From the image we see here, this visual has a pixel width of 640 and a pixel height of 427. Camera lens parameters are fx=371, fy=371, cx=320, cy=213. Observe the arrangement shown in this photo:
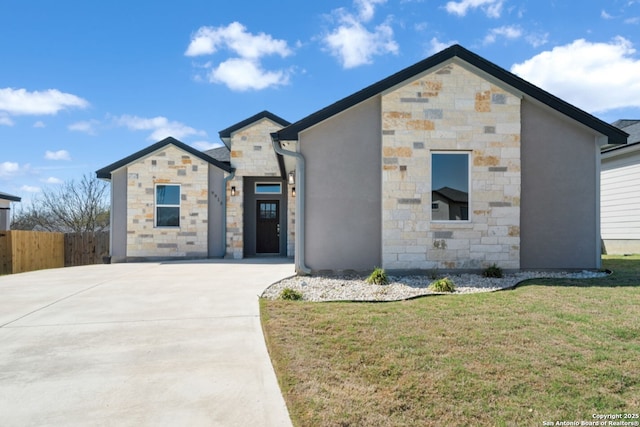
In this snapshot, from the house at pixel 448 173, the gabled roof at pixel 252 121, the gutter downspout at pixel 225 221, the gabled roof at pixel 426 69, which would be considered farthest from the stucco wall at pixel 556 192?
the gutter downspout at pixel 225 221

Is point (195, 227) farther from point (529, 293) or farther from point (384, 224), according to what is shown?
point (529, 293)

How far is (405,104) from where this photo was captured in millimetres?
7656

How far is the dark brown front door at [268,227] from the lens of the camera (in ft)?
45.1

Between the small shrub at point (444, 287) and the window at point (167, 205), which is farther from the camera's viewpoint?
the window at point (167, 205)

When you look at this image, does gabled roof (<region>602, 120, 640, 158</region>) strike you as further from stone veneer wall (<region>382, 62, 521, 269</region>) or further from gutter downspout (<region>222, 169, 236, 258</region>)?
gutter downspout (<region>222, 169, 236, 258</region>)

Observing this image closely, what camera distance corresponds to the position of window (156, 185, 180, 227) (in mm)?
12406

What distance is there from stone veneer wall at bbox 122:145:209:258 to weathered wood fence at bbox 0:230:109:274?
80.4 inches

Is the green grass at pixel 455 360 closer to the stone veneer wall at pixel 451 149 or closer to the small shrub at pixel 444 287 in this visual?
the small shrub at pixel 444 287

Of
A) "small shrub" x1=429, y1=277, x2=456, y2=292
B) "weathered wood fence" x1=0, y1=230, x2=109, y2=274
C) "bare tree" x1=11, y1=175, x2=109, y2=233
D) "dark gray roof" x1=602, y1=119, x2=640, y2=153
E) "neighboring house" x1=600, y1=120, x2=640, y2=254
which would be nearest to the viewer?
"small shrub" x1=429, y1=277, x2=456, y2=292

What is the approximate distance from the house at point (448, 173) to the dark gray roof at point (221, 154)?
6.66m

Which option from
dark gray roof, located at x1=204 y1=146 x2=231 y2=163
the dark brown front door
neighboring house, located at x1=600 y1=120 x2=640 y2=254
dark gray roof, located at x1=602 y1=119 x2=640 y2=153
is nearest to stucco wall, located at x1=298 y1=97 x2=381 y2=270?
the dark brown front door

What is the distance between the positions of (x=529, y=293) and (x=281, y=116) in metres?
9.88

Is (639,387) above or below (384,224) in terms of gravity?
below

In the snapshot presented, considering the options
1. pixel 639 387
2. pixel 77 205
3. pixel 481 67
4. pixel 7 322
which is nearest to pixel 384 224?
pixel 481 67
